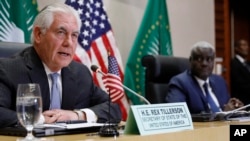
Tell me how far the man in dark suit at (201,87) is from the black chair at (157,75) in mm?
70

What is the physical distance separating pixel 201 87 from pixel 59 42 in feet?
5.58

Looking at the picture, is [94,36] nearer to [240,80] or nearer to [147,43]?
[147,43]

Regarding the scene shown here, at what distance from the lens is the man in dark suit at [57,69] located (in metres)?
2.49

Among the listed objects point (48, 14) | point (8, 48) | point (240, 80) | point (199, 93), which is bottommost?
point (240, 80)

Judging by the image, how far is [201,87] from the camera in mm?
4031

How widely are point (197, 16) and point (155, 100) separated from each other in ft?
7.35

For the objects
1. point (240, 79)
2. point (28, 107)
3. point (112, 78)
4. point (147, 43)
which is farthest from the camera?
point (240, 79)

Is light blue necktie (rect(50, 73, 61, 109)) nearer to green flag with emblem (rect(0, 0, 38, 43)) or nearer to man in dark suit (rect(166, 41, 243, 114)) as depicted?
green flag with emblem (rect(0, 0, 38, 43))

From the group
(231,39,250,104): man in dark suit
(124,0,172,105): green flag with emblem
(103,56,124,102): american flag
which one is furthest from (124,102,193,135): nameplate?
(231,39,250,104): man in dark suit

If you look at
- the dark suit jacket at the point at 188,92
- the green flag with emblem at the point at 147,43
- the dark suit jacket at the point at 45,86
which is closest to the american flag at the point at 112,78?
the dark suit jacket at the point at 45,86

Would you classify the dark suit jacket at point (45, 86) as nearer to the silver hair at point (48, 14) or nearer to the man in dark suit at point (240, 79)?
the silver hair at point (48, 14)

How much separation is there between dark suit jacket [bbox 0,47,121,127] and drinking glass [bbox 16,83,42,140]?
21.2 inches

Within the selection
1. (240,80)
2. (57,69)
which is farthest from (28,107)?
(240,80)

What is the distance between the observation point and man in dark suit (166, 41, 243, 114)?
3842mm
